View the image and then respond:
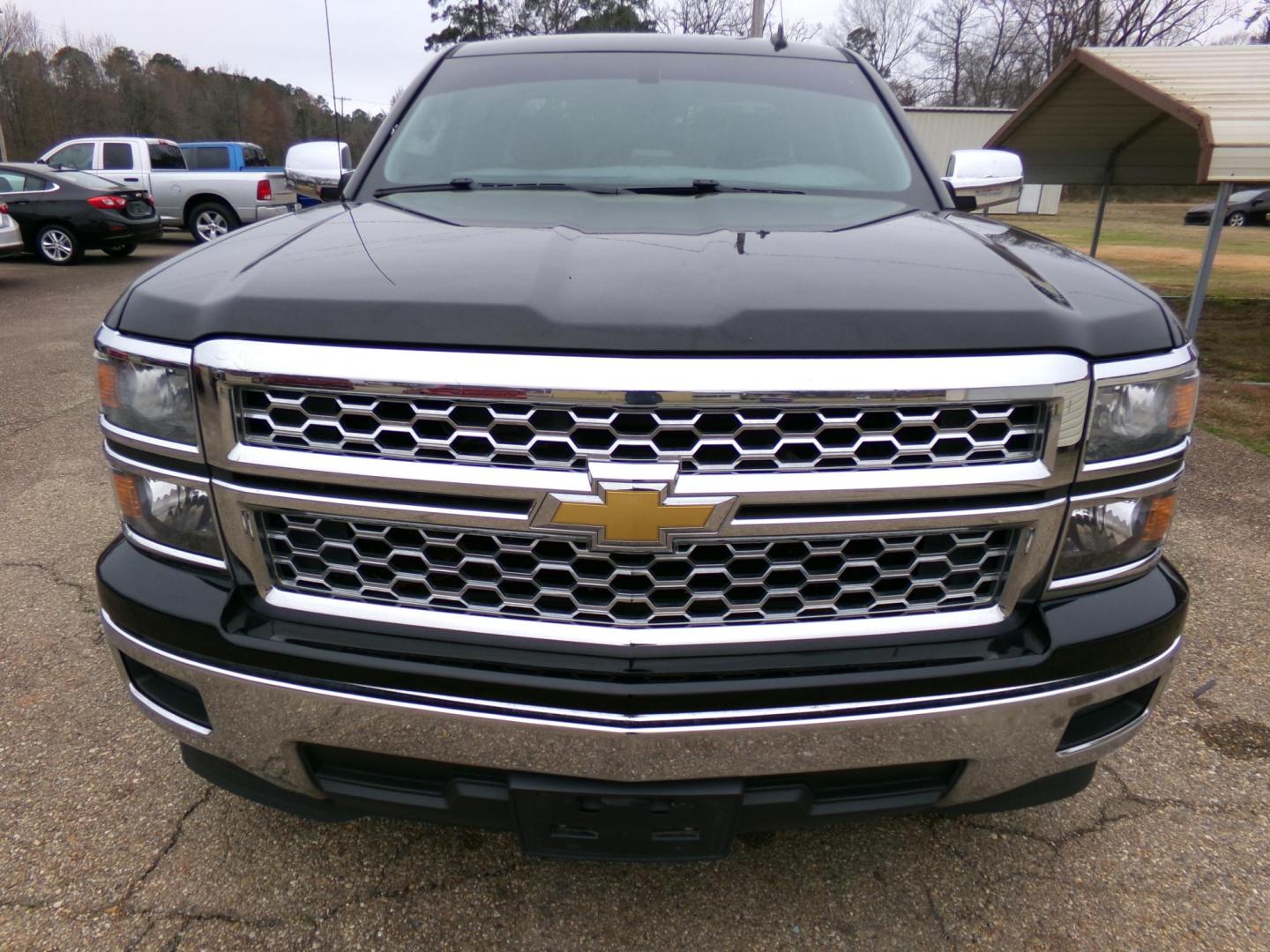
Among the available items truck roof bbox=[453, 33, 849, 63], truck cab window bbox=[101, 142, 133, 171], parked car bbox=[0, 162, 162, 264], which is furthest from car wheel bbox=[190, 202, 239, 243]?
truck roof bbox=[453, 33, 849, 63]

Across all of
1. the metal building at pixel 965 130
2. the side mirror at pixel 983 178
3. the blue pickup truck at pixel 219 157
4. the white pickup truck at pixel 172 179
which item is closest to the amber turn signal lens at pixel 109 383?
the side mirror at pixel 983 178

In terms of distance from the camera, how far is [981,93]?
5606cm

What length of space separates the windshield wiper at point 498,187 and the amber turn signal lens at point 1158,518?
149 cm

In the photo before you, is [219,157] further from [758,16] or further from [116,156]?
[758,16]

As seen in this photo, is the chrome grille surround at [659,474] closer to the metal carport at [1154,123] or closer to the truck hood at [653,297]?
the truck hood at [653,297]

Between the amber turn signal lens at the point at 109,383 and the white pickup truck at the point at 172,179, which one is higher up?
the amber turn signal lens at the point at 109,383

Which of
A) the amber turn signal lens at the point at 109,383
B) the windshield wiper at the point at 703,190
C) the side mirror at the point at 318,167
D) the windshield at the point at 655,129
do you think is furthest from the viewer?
the side mirror at the point at 318,167

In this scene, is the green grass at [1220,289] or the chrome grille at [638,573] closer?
the chrome grille at [638,573]

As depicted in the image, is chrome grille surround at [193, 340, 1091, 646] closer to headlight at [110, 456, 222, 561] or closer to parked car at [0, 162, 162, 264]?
headlight at [110, 456, 222, 561]

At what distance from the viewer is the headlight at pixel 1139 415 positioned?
1503mm

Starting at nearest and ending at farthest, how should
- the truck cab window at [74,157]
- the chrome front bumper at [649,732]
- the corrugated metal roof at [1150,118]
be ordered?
the chrome front bumper at [649,732], the corrugated metal roof at [1150,118], the truck cab window at [74,157]

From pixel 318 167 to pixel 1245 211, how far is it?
3349 centimetres

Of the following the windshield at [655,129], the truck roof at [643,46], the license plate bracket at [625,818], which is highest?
the truck roof at [643,46]

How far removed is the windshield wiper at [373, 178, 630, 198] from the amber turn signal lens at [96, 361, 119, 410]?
3.64ft
